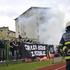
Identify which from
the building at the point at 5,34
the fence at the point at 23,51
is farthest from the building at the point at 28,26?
the fence at the point at 23,51

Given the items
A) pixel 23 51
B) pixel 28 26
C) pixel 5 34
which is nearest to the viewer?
pixel 23 51

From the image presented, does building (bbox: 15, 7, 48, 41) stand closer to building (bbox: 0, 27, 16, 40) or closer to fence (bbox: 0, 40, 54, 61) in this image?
building (bbox: 0, 27, 16, 40)

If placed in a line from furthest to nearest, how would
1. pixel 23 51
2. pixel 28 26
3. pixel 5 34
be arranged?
pixel 5 34, pixel 28 26, pixel 23 51

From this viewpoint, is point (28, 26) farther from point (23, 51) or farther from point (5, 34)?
point (23, 51)

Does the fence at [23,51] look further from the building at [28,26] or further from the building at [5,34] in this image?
the building at [5,34]

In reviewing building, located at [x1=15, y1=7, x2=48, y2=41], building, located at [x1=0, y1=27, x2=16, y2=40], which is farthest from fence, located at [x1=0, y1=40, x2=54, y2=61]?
building, located at [x1=0, y1=27, x2=16, y2=40]

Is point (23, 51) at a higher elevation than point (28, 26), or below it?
below

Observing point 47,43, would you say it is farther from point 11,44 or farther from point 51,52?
point 11,44

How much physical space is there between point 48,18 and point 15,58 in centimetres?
1023

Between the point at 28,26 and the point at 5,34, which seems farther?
the point at 5,34

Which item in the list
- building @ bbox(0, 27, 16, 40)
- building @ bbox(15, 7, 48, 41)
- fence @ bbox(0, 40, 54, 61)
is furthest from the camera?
building @ bbox(0, 27, 16, 40)

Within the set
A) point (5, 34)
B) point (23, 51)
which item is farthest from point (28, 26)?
point (23, 51)

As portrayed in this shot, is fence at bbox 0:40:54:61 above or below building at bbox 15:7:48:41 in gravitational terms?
below

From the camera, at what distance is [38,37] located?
47781mm
